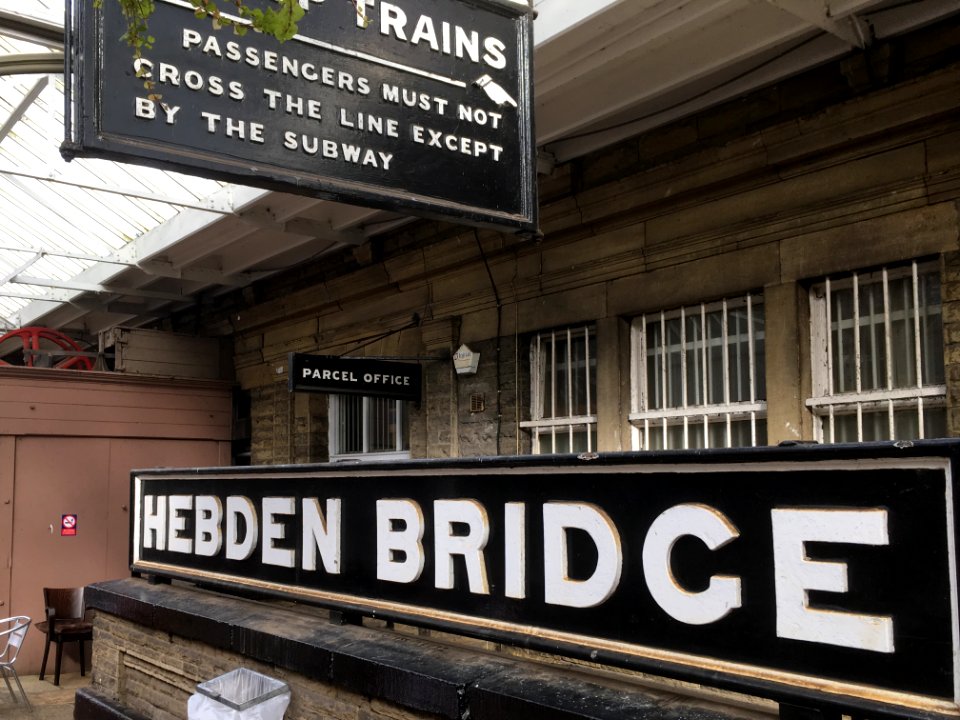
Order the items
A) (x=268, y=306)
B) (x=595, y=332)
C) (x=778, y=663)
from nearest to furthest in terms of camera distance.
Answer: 1. (x=778, y=663)
2. (x=595, y=332)
3. (x=268, y=306)

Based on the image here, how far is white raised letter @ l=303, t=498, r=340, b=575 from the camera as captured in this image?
13.3 ft

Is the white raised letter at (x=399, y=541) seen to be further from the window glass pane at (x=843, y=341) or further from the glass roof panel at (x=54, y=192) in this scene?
the glass roof panel at (x=54, y=192)

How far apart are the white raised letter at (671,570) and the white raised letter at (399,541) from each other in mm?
1147

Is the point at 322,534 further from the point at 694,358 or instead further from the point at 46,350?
the point at 46,350

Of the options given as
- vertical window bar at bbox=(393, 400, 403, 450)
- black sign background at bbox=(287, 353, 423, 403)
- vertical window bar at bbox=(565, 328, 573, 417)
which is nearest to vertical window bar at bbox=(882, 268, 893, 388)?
vertical window bar at bbox=(565, 328, 573, 417)

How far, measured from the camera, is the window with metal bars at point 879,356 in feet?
17.8

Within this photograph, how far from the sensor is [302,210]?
830cm

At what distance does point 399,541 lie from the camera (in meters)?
3.65

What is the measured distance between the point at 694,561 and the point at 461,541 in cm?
103

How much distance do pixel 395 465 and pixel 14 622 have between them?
821cm

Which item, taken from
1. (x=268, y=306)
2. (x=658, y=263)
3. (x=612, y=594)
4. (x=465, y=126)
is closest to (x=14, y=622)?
(x=268, y=306)

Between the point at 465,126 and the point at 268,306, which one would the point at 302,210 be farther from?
the point at 465,126

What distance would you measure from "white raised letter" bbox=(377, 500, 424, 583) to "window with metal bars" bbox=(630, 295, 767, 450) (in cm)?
329

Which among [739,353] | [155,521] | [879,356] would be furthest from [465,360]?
[879,356]
